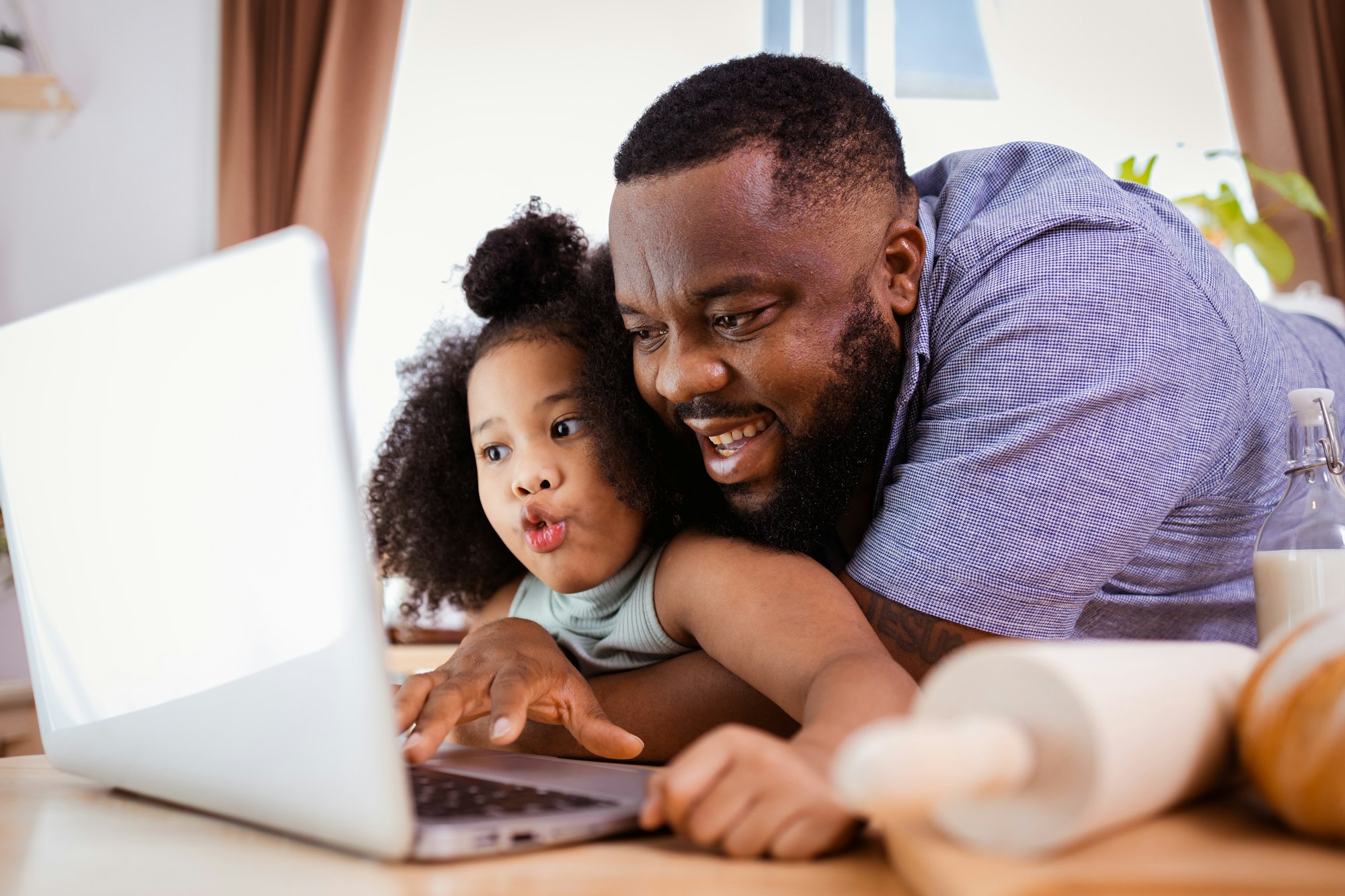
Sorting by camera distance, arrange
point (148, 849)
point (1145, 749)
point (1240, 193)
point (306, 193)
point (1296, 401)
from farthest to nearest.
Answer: point (1240, 193), point (306, 193), point (1296, 401), point (148, 849), point (1145, 749)

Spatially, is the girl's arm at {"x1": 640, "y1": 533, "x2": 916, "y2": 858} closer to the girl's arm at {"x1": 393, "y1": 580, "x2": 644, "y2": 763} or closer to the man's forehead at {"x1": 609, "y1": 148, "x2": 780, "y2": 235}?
the girl's arm at {"x1": 393, "y1": 580, "x2": 644, "y2": 763}

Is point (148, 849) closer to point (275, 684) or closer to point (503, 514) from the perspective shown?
point (275, 684)

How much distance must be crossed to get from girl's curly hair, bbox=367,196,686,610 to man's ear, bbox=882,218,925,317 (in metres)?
0.28

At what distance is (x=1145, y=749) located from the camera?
386 mm

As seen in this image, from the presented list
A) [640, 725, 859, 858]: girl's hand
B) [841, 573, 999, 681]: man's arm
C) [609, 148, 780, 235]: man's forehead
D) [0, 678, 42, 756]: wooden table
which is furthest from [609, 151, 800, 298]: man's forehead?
[0, 678, 42, 756]: wooden table

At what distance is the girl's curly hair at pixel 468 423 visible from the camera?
108 centimetres

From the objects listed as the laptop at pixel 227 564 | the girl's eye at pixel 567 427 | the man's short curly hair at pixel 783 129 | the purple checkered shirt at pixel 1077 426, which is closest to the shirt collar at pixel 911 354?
the purple checkered shirt at pixel 1077 426

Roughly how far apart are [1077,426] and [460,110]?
2881mm

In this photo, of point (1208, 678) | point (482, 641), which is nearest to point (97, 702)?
point (482, 641)

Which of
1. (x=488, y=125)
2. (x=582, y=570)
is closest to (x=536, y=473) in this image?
(x=582, y=570)

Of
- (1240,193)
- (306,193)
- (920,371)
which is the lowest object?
(1240,193)

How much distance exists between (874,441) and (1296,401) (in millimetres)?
385

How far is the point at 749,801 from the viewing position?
1.52ft

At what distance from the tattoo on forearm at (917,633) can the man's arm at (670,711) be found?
0.39ft
